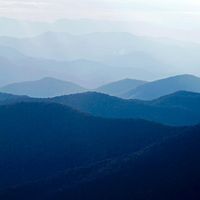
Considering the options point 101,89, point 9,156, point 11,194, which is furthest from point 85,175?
point 101,89

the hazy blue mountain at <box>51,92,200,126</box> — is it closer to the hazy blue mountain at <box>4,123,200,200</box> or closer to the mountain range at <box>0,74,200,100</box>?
the hazy blue mountain at <box>4,123,200,200</box>

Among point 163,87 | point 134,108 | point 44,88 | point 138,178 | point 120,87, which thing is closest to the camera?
point 138,178

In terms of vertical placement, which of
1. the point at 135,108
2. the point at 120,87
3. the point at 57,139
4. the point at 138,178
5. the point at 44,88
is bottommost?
the point at 138,178

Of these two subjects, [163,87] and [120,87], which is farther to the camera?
[120,87]

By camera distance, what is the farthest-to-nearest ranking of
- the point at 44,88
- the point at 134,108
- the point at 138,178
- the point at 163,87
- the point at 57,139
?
the point at 44,88 < the point at 163,87 < the point at 134,108 < the point at 57,139 < the point at 138,178

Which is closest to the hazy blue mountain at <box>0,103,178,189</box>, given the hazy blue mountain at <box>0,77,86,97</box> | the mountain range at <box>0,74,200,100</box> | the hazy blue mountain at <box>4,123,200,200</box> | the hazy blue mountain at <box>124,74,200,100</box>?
the hazy blue mountain at <box>4,123,200,200</box>

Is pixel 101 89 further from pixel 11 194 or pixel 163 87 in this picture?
pixel 11 194

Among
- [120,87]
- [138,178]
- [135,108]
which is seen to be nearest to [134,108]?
[135,108]

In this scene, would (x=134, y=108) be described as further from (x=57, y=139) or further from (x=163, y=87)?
(x=163, y=87)
